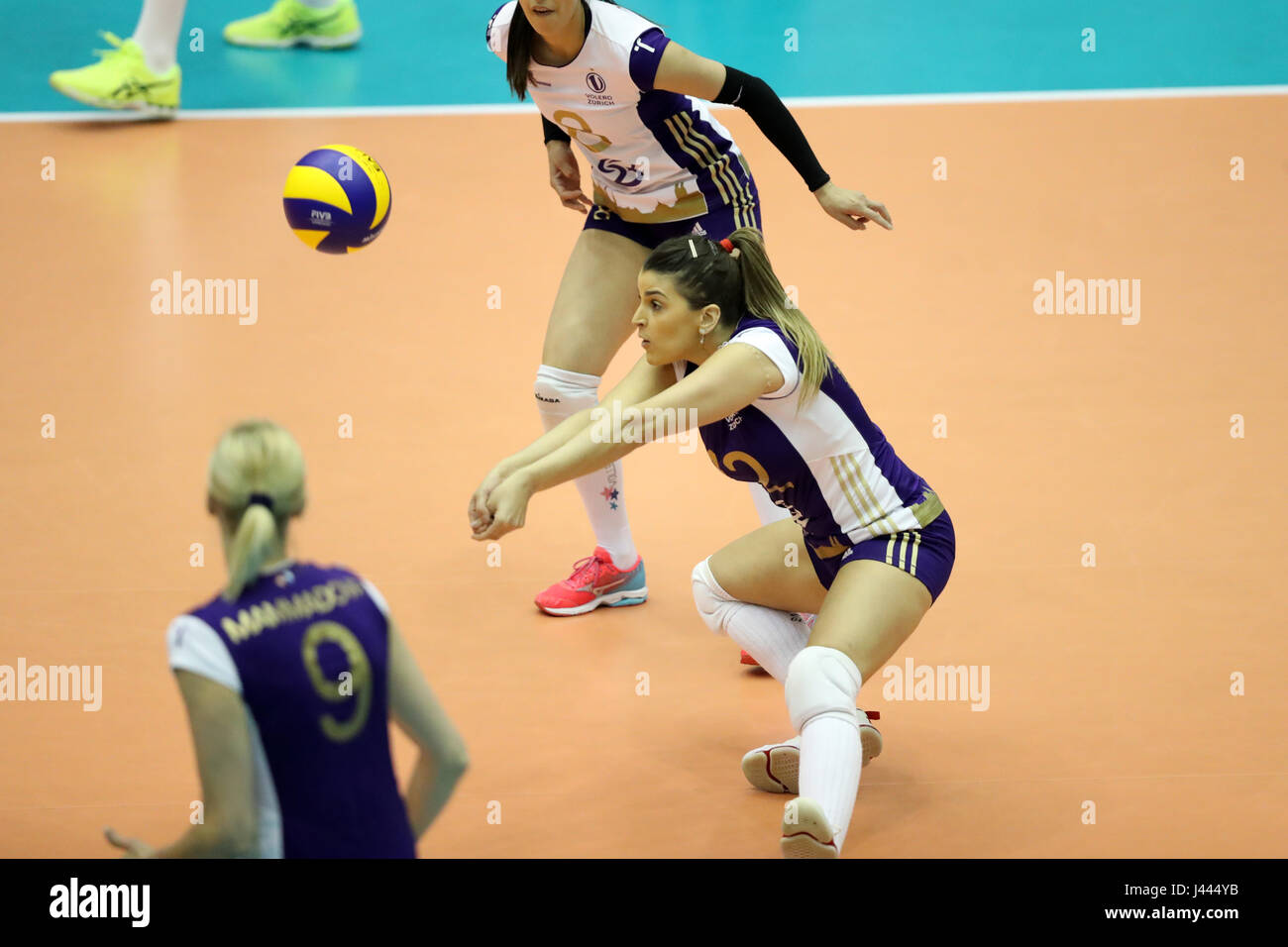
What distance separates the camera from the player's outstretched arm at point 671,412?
3.32 m

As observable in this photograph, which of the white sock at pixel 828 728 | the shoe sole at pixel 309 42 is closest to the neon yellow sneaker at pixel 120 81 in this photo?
the shoe sole at pixel 309 42

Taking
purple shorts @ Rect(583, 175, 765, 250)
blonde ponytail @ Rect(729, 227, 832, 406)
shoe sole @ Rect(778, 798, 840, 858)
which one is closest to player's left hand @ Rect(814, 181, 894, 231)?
purple shorts @ Rect(583, 175, 765, 250)

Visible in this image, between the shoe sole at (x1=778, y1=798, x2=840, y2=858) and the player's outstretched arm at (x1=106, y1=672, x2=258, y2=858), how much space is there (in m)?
1.24

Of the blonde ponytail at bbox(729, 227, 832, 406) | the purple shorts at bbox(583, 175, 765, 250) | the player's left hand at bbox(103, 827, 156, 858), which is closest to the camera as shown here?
the player's left hand at bbox(103, 827, 156, 858)

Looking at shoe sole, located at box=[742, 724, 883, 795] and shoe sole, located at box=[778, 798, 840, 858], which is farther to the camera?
shoe sole, located at box=[742, 724, 883, 795]

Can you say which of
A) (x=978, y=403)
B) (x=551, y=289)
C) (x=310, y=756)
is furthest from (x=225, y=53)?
(x=310, y=756)

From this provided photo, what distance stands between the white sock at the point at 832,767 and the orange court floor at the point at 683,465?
1.06ft

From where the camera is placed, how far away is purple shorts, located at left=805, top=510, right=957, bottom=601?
3.57 meters

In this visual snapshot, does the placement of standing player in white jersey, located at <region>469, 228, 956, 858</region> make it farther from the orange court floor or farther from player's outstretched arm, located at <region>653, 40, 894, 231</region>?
player's outstretched arm, located at <region>653, 40, 894, 231</region>

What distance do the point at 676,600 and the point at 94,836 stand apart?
1965 mm

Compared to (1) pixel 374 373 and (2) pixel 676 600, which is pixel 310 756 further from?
(1) pixel 374 373

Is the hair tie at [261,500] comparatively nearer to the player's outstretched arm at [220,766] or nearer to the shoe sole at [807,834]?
the player's outstretched arm at [220,766]

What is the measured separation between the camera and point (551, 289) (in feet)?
23.2

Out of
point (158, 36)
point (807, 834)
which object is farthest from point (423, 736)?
point (158, 36)
